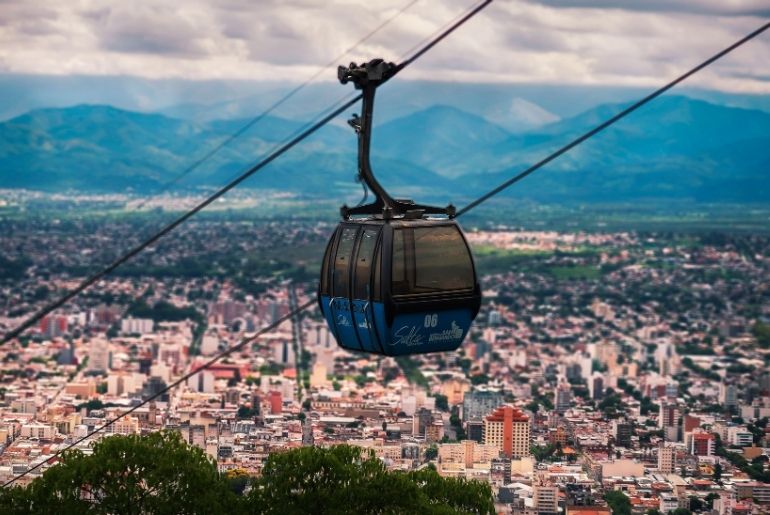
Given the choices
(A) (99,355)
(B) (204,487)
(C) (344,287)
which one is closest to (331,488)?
(B) (204,487)

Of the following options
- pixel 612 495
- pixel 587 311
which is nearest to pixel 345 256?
pixel 612 495

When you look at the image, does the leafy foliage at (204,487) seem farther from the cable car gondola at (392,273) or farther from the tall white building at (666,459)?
the tall white building at (666,459)

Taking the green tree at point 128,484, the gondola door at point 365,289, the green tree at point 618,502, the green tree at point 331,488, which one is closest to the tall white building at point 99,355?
the green tree at point 618,502

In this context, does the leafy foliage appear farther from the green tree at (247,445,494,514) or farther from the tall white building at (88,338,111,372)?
the tall white building at (88,338,111,372)

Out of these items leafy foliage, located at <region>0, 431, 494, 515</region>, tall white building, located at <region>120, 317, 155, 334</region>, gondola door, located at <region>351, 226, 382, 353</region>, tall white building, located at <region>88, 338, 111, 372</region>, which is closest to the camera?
gondola door, located at <region>351, 226, 382, 353</region>

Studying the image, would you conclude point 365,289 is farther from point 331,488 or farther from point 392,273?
point 331,488

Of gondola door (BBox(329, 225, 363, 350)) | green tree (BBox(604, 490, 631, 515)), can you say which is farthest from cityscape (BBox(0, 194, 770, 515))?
gondola door (BBox(329, 225, 363, 350))
